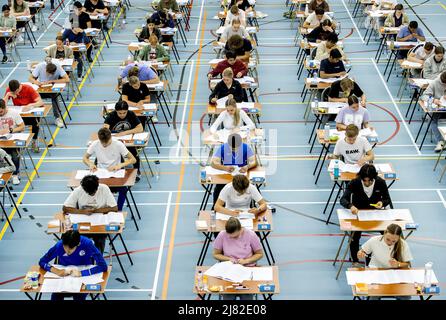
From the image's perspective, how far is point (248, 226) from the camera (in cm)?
1245

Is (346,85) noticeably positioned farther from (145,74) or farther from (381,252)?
(381,252)

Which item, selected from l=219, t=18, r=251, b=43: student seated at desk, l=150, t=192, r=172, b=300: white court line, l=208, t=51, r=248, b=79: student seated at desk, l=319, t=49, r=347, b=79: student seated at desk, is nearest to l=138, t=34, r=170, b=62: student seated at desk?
l=208, t=51, r=248, b=79: student seated at desk

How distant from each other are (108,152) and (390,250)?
5556 millimetres

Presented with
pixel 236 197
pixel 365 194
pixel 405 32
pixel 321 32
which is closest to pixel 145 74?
pixel 321 32

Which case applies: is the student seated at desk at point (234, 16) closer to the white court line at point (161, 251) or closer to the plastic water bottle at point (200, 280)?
the white court line at point (161, 251)

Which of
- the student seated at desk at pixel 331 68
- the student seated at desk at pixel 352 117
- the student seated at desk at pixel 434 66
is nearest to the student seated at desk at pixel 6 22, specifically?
the student seated at desk at pixel 331 68

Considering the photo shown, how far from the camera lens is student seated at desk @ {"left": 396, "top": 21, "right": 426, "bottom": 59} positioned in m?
20.8

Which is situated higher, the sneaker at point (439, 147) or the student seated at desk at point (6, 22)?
the sneaker at point (439, 147)

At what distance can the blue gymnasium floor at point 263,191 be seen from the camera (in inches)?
525

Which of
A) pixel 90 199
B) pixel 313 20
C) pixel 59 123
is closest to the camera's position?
pixel 90 199

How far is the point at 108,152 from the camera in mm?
14641

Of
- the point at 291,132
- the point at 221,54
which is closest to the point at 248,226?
the point at 291,132
